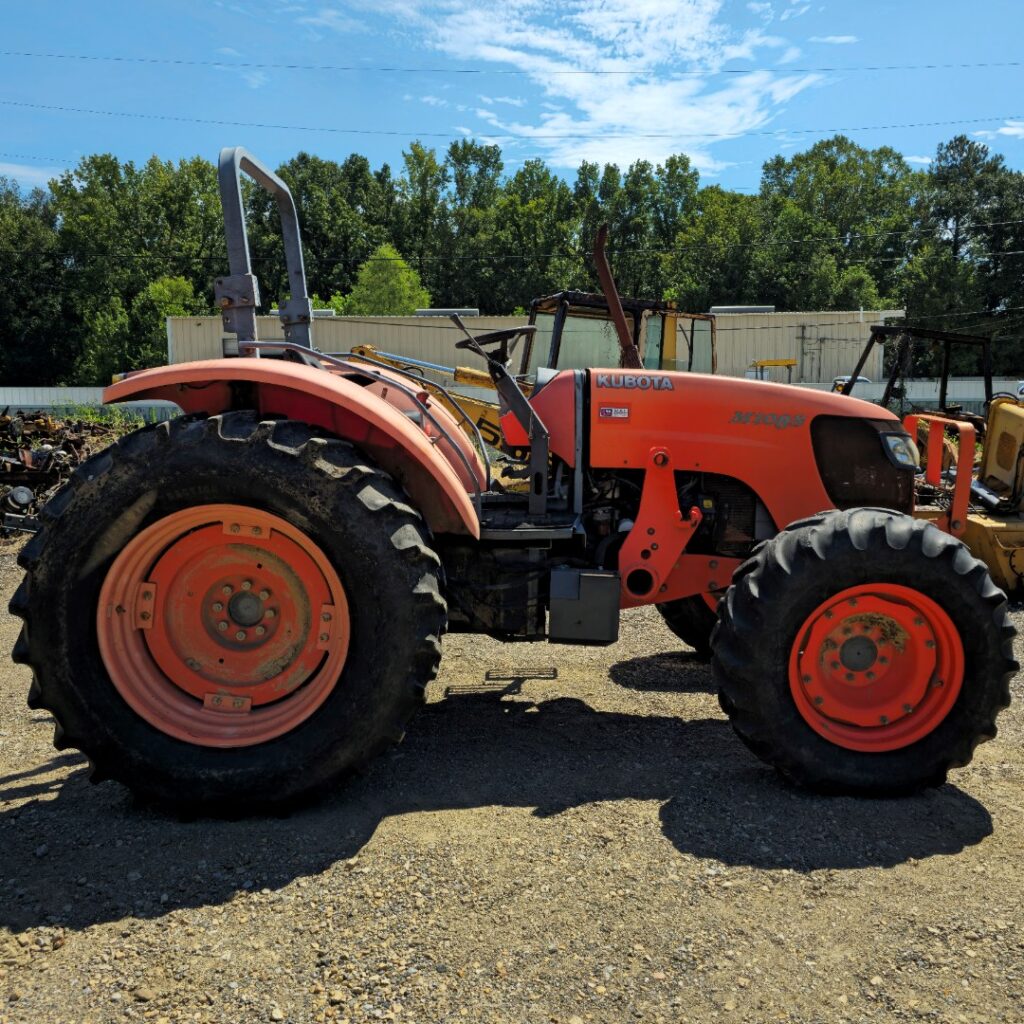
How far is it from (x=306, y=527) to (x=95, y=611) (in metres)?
0.77

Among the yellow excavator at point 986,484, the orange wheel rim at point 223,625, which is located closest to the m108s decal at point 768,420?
the orange wheel rim at point 223,625

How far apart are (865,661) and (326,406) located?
2.19m

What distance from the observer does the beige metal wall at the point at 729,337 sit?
29.7 metres

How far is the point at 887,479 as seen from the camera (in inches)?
153

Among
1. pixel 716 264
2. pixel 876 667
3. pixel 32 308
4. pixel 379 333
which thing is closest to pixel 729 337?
pixel 379 333

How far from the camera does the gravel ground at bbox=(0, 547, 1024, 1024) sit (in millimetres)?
2133

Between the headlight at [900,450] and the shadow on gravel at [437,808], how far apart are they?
54.1 inches

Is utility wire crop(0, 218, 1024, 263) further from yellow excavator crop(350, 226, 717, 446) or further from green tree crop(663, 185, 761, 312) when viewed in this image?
yellow excavator crop(350, 226, 717, 446)

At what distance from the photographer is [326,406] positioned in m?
3.26

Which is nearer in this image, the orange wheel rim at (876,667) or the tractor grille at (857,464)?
the orange wheel rim at (876,667)

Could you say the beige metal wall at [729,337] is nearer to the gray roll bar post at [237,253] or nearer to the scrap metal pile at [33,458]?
the scrap metal pile at [33,458]

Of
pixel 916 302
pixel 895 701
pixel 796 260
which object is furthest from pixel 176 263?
pixel 895 701

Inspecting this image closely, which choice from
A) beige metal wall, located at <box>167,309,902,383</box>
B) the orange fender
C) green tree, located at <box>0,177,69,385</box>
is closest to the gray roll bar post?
the orange fender

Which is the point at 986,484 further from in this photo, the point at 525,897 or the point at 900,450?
the point at 525,897
